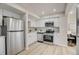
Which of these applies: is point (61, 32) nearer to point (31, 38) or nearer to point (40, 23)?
point (31, 38)

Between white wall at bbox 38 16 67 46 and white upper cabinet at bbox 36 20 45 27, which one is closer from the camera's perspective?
white wall at bbox 38 16 67 46

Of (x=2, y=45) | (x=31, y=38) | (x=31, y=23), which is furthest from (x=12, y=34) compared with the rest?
(x=31, y=23)

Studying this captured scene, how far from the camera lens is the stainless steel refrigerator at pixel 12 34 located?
11.7 feet

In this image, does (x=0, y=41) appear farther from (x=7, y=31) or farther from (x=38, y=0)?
(x=38, y=0)

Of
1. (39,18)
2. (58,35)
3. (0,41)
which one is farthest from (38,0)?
(39,18)

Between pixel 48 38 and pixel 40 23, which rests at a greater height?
pixel 40 23

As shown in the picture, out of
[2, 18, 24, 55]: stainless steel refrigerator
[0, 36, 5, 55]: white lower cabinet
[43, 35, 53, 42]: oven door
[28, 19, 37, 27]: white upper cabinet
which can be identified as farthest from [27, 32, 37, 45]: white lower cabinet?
[0, 36, 5, 55]: white lower cabinet

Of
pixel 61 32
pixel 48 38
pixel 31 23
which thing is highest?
pixel 31 23

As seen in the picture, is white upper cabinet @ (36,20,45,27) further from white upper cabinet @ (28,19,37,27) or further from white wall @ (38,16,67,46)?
white wall @ (38,16,67,46)

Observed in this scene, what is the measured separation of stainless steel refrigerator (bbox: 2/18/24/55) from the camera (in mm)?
3576

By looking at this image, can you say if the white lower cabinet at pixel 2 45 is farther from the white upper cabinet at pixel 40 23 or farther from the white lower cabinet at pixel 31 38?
the white upper cabinet at pixel 40 23

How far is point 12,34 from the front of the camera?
3738 mm

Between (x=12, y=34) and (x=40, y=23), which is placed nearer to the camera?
(x=12, y=34)
